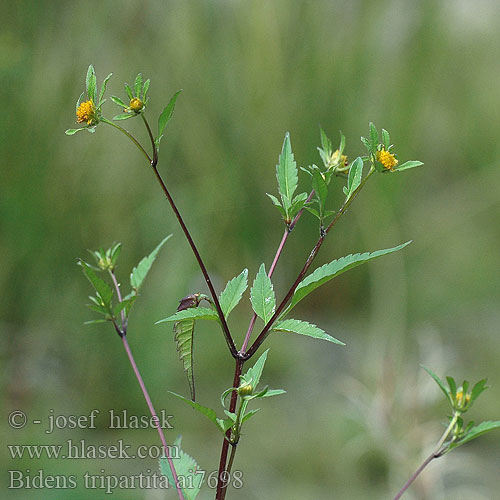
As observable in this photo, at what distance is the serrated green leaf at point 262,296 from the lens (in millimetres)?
231

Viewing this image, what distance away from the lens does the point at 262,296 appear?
232 millimetres

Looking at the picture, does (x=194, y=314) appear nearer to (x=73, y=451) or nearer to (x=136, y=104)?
(x=136, y=104)

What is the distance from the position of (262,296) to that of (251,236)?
1.10m

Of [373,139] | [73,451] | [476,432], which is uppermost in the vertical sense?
[373,139]

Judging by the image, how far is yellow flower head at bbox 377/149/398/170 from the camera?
0.74 feet

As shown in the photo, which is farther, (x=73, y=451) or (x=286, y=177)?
(x=73, y=451)

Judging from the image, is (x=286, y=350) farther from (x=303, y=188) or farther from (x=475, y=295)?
(x=475, y=295)

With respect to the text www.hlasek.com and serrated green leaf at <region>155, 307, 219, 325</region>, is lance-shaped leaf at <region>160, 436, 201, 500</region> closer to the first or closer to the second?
serrated green leaf at <region>155, 307, 219, 325</region>

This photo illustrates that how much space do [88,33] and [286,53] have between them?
0.48m

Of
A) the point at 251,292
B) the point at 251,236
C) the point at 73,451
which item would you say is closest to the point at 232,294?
the point at 251,292

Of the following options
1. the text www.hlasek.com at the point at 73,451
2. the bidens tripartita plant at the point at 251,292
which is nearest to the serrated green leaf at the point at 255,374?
the bidens tripartita plant at the point at 251,292

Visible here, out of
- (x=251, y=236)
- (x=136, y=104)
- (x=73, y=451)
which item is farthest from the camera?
(x=251, y=236)

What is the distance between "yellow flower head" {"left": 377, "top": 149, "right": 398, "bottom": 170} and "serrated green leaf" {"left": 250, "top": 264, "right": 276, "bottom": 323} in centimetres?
5

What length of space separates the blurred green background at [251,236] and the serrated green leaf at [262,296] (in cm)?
53
